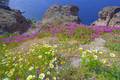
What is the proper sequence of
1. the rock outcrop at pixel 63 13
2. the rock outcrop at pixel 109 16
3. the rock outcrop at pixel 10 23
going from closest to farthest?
the rock outcrop at pixel 63 13 < the rock outcrop at pixel 10 23 < the rock outcrop at pixel 109 16

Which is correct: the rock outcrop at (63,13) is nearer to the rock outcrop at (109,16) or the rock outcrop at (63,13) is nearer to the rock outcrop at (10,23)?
the rock outcrop at (10,23)

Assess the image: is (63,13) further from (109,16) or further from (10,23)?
(109,16)

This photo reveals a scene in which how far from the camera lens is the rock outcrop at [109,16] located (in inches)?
1587

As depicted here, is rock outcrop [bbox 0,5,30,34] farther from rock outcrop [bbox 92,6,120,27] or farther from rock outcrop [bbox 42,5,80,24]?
rock outcrop [bbox 92,6,120,27]

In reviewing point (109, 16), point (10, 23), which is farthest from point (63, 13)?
point (109, 16)

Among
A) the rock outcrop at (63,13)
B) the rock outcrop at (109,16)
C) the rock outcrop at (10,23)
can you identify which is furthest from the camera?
the rock outcrop at (109,16)

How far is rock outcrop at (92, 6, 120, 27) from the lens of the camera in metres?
40.3

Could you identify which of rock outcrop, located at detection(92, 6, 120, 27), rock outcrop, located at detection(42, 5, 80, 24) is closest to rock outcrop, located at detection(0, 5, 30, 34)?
rock outcrop, located at detection(42, 5, 80, 24)

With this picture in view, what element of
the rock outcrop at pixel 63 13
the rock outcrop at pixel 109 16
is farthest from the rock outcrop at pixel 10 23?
the rock outcrop at pixel 109 16

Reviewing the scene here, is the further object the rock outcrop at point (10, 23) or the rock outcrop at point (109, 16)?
the rock outcrop at point (109, 16)

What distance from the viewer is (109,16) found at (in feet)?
139

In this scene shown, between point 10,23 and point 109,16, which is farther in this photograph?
point 109,16

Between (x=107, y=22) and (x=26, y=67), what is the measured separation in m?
31.4

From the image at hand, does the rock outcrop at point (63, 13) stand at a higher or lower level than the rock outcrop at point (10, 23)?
higher
